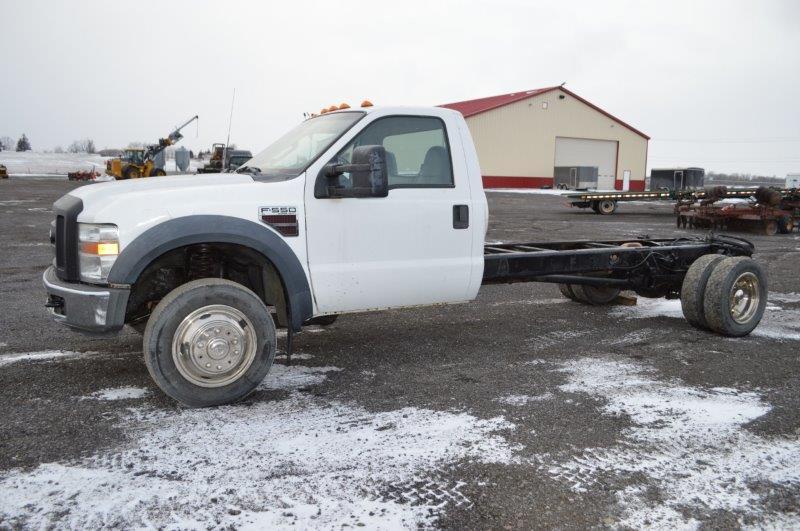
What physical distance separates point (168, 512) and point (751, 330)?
5567 millimetres

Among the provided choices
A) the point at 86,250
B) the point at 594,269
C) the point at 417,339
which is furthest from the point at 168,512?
the point at 594,269

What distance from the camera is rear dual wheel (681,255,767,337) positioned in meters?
5.94

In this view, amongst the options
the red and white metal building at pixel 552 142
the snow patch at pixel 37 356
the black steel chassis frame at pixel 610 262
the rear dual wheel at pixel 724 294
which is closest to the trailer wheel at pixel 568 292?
the black steel chassis frame at pixel 610 262

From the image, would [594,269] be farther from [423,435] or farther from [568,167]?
[568,167]

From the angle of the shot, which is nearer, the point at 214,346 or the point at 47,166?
the point at 214,346

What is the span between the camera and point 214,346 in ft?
13.0

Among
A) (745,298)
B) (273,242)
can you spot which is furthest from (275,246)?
(745,298)

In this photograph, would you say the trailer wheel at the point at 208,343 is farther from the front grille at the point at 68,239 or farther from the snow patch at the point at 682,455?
the snow patch at the point at 682,455

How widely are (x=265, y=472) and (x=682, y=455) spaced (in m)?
2.25

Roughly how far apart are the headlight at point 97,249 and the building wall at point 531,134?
41252 millimetres

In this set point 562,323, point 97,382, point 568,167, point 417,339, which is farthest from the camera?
point 568,167

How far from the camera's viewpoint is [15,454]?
3326 millimetres

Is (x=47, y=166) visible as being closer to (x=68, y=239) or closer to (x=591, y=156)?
(x=591, y=156)

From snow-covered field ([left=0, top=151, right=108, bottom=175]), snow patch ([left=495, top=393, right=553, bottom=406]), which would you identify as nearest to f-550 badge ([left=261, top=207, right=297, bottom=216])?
snow patch ([left=495, top=393, right=553, bottom=406])
